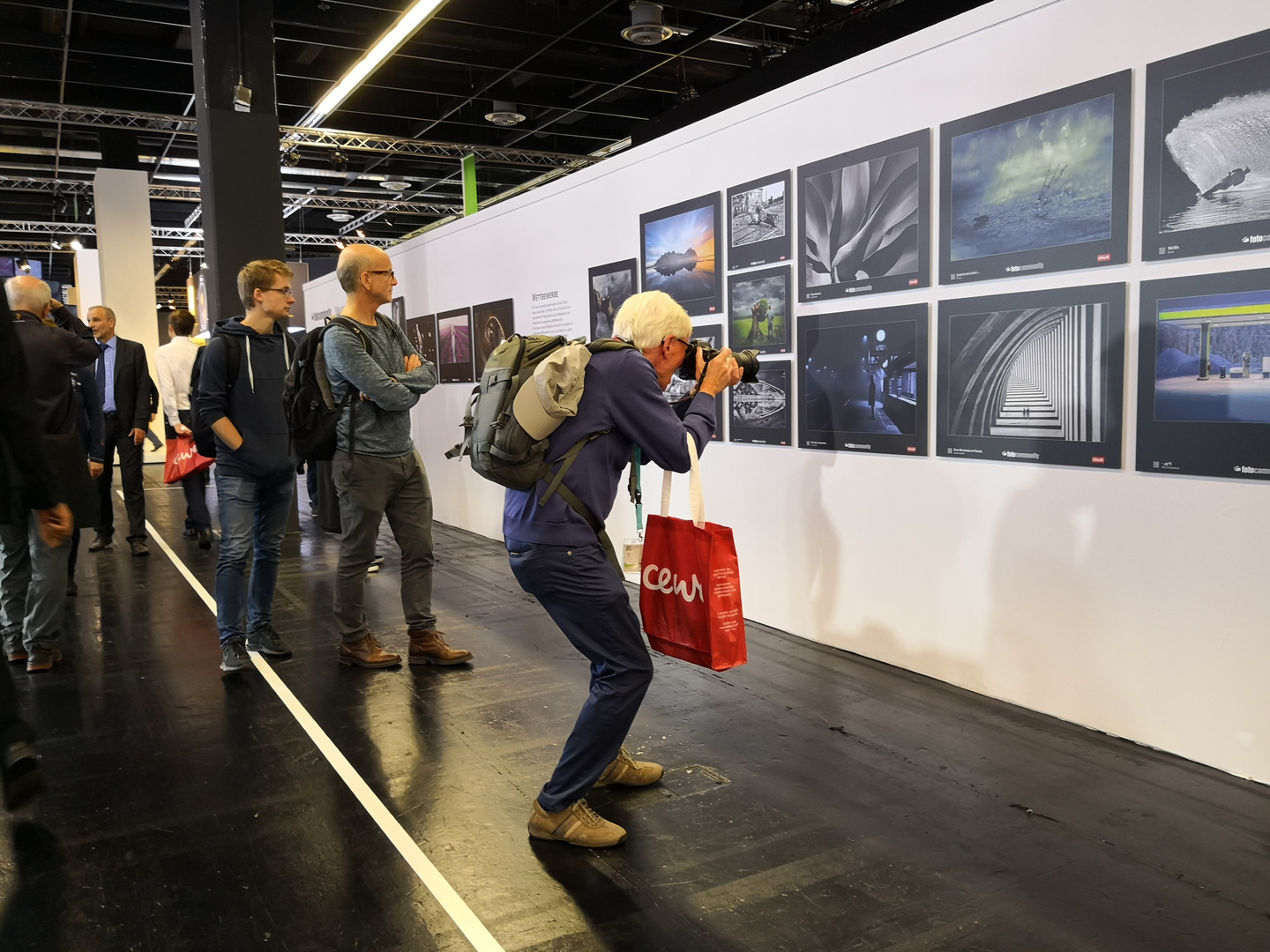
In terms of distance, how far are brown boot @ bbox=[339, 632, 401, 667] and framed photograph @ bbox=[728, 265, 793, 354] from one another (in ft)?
7.61

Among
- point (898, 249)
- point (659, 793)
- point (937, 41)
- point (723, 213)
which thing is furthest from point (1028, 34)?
point (659, 793)

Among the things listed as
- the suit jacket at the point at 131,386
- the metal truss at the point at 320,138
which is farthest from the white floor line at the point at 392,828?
the metal truss at the point at 320,138

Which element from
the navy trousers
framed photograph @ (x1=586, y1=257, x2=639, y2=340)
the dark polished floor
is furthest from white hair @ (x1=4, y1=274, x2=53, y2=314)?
the navy trousers

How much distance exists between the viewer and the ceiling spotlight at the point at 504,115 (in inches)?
506

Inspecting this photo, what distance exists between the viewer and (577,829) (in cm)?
249

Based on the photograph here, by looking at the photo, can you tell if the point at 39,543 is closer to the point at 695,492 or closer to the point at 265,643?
the point at 265,643

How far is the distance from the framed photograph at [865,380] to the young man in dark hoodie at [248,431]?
2.40m

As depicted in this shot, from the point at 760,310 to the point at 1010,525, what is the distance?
68.0 inches

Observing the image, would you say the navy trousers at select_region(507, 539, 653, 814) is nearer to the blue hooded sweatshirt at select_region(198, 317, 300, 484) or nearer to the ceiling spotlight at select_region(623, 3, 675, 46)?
the blue hooded sweatshirt at select_region(198, 317, 300, 484)

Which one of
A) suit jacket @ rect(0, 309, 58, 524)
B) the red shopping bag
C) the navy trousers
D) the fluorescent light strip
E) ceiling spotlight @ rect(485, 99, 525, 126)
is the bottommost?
the navy trousers

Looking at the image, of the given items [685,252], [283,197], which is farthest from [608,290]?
[283,197]

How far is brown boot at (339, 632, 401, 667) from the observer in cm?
412

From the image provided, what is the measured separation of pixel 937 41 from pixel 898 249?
2.66 feet

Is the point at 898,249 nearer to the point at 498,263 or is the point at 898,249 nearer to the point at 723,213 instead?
the point at 723,213
